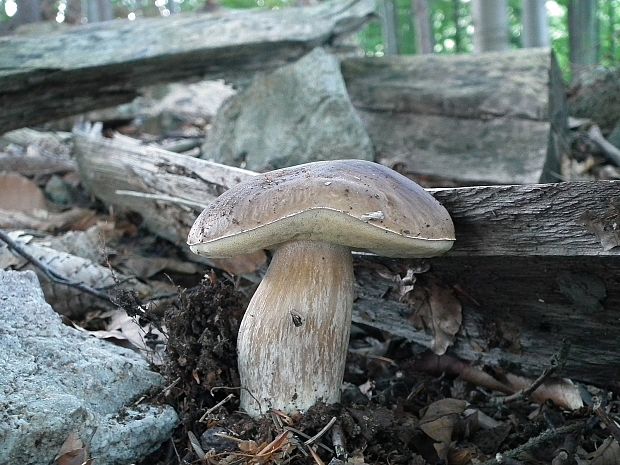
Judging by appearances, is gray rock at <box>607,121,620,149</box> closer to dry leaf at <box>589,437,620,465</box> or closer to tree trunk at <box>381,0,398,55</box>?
dry leaf at <box>589,437,620,465</box>

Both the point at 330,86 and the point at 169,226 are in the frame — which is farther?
the point at 330,86

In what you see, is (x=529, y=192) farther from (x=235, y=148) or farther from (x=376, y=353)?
(x=235, y=148)

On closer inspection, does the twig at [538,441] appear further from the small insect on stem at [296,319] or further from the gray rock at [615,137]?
the gray rock at [615,137]

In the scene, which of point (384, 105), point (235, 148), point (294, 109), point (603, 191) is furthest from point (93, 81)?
point (603, 191)

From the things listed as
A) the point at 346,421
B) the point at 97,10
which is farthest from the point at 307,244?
the point at 97,10

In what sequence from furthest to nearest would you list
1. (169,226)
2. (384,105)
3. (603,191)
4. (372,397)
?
(384,105) → (169,226) → (372,397) → (603,191)

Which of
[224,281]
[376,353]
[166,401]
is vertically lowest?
[376,353]
